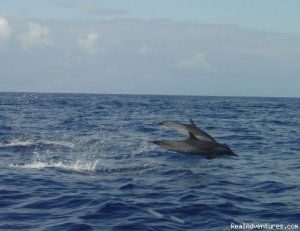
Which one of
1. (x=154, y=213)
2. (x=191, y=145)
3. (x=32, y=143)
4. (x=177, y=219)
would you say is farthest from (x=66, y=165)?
(x=177, y=219)

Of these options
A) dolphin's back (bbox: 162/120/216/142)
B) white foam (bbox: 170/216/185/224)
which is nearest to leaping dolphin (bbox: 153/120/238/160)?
dolphin's back (bbox: 162/120/216/142)

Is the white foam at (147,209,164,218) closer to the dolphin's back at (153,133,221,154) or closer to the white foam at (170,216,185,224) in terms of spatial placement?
the white foam at (170,216,185,224)

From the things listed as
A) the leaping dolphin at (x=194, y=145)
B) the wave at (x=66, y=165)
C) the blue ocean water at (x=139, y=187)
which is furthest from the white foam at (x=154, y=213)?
the wave at (x=66, y=165)

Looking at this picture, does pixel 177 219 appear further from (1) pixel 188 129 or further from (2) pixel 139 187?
(1) pixel 188 129

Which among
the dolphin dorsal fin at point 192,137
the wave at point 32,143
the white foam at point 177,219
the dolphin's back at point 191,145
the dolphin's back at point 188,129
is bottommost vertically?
the white foam at point 177,219

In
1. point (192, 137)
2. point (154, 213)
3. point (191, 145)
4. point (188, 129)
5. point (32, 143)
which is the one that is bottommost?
point (154, 213)

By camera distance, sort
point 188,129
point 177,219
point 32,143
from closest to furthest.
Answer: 1. point 177,219
2. point 188,129
3. point 32,143

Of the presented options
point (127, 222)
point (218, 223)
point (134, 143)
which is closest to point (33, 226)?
point (127, 222)

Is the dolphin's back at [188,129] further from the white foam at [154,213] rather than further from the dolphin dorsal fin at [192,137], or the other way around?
the white foam at [154,213]

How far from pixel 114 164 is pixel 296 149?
9.51 meters

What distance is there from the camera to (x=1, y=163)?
18.8 m

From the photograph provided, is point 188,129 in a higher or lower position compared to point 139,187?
higher

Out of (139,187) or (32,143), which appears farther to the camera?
(32,143)

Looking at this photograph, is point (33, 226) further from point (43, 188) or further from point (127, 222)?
point (43, 188)
